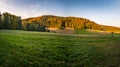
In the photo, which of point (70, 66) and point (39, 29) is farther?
point (39, 29)

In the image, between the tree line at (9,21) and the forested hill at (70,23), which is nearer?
the tree line at (9,21)

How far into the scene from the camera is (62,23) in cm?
11419

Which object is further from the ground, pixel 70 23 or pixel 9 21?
pixel 9 21

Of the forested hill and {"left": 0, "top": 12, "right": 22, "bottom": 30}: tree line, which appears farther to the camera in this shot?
the forested hill

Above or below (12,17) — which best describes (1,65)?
below

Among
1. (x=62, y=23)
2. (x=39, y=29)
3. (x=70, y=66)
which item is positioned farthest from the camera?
(x=62, y=23)

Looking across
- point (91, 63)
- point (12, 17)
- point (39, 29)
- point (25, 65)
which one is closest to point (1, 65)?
point (25, 65)

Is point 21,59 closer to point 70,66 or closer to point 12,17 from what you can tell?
point 70,66

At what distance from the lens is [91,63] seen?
16891mm

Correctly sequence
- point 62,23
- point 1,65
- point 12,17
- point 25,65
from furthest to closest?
point 62,23 < point 12,17 < point 25,65 < point 1,65

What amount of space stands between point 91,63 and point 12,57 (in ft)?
20.4

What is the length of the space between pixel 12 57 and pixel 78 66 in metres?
5.12

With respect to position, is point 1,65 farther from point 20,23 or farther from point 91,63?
point 20,23

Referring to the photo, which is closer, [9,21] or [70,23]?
[9,21]
